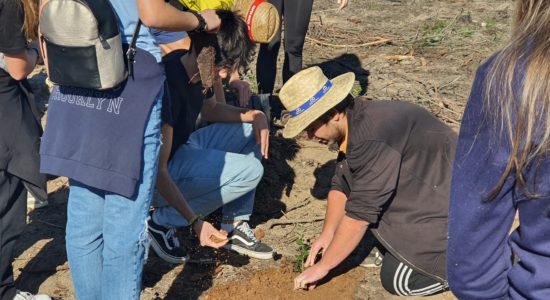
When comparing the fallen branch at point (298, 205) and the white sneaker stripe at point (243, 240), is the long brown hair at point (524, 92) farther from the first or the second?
the fallen branch at point (298, 205)

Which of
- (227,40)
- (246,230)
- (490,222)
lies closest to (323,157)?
(246,230)

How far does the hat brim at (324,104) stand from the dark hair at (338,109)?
1.4 inches

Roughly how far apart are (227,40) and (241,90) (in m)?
1.31

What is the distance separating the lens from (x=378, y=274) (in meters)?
3.80

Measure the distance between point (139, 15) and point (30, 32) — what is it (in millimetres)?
794

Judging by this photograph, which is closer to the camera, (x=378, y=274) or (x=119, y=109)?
(x=119, y=109)

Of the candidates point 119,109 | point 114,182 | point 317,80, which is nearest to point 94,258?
point 114,182

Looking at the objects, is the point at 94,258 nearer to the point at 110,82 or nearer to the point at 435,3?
the point at 110,82

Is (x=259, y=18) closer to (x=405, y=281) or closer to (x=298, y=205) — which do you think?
(x=298, y=205)

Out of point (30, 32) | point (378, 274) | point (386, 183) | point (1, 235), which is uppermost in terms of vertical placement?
point (30, 32)

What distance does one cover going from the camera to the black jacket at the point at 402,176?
3096mm

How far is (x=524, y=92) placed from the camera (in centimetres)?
114

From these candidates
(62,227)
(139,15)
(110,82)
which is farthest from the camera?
(62,227)

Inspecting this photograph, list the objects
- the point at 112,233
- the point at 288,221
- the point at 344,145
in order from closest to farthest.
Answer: the point at 112,233 → the point at 344,145 → the point at 288,221
